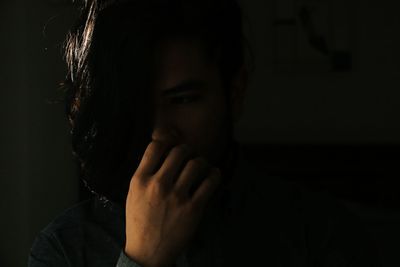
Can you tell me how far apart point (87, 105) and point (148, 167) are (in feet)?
0.74

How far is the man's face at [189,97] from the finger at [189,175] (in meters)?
0.11

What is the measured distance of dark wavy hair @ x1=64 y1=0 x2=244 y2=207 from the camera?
972 mm

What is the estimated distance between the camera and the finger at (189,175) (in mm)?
850

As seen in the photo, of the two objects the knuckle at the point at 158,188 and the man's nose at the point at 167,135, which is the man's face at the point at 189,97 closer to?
the man's nose at the point at 167,135

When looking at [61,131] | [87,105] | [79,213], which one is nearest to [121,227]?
[79,213]

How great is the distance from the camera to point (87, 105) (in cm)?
101

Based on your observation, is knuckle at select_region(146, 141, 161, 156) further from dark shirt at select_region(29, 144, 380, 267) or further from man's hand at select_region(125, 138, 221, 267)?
dark shirt at select_region(29, 144, 380, 267)

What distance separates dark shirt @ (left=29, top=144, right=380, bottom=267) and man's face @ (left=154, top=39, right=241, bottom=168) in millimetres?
168

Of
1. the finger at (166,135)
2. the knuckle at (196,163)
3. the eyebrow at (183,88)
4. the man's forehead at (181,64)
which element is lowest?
the knuckle at (196,163)

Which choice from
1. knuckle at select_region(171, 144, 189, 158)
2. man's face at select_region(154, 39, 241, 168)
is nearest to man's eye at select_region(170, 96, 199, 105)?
man's face at select_region(154, 39, 241, 168)

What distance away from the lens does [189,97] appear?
96 cm

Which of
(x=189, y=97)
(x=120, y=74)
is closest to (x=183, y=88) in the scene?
(x=189, y=97)

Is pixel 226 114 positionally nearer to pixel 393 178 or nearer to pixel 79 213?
pixel 79 213

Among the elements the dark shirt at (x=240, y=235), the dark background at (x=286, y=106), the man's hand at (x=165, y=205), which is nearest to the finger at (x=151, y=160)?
the man's hand at (x=165, y=205)
